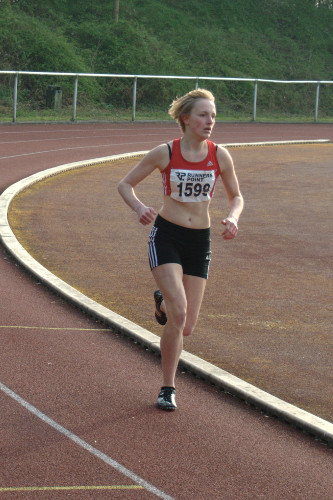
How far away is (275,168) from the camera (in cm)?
2194

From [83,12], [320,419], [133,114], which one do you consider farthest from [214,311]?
[83,12]

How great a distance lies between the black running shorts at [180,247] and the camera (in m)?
6.30

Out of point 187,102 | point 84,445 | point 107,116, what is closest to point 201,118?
point 187,102

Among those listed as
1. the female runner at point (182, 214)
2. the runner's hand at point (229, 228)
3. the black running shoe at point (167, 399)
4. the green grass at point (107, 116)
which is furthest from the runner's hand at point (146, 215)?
the green grass at point (107, 116)

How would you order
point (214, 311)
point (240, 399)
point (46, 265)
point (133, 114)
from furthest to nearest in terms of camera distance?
1. point (133, 114)
2. point (46, 265)
3. point (214, 311)
4. point (240, 399)

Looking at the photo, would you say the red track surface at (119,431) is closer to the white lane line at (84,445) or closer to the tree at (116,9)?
the white lane line at (84,445)

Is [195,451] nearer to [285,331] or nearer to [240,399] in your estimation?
[240,399]

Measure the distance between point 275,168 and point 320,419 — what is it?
16183 millimetres

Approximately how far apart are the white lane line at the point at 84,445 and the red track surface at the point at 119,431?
0.02 metres

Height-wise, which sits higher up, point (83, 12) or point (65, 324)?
point (83, 12)

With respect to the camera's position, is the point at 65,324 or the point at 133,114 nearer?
the point at 65,324

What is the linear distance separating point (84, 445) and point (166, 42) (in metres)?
43.1

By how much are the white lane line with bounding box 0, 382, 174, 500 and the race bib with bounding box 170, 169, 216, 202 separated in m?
1.68

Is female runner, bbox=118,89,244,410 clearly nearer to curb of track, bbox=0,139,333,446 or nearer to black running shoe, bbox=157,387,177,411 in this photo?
black running shoe, bbox=157,387,177,411
